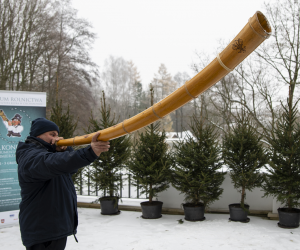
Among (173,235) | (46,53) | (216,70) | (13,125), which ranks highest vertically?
(46,53)

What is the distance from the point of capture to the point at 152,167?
668 centimetres

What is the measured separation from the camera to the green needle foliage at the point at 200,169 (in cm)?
629

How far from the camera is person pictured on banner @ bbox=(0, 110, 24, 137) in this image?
5.95m

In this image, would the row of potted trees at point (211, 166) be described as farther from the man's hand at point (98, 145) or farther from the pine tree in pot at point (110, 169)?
the man's hand at point (98, 145)

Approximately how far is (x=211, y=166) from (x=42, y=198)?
4942 millimetres

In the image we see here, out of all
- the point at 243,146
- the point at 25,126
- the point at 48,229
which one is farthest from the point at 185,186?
the point at 48,229

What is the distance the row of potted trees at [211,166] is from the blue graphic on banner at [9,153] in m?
1.94

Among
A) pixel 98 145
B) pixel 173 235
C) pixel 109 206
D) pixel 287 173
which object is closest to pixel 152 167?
pixel 109 206

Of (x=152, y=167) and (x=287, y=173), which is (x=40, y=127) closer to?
(x=152, y=167)

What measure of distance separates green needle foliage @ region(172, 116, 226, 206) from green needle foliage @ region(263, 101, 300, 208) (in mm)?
1203

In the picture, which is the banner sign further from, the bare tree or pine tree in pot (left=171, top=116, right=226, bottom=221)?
the bare tree

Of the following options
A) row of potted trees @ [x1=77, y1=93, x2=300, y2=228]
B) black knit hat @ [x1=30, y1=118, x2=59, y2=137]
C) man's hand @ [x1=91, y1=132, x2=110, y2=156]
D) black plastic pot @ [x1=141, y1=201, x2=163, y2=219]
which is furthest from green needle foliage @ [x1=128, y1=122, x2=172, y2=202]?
man's hand @ [x1=91, y1=132, x2=110, y2=156]

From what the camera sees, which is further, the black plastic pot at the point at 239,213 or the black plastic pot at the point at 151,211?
the black plastic pot at the point at 151,211

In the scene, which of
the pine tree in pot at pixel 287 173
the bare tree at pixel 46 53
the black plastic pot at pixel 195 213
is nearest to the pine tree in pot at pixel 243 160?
the pine tree in pot at pixel 287 173
